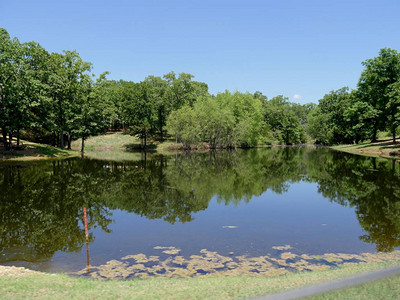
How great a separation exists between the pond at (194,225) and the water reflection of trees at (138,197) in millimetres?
75

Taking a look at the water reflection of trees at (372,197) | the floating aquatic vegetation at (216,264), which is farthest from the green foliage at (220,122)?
the floating aquatic vegetation at (216,264)

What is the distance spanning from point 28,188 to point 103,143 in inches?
2758

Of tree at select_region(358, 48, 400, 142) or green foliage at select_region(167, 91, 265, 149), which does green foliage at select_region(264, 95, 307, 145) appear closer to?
green foliage at select_region(167, 91, 265, 149)

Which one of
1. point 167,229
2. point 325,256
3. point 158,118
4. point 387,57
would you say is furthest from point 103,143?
point 325,256

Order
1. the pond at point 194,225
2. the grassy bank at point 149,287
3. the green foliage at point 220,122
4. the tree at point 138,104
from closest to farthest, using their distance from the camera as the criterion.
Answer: the grassy bank at point 149,287 → the pond at point 194,225 → the green foliage at point 220,122 → the tree at point 138,104

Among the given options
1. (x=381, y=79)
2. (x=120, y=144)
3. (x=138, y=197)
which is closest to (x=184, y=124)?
(x=120, y=144)

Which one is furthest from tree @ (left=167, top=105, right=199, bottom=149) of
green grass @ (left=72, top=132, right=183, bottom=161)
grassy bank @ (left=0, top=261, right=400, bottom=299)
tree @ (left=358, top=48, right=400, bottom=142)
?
grassy bank @ (left=0, top=261, right=400, bottom=299)

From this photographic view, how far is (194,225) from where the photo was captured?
1709 cm

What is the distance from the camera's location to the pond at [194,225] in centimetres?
1170

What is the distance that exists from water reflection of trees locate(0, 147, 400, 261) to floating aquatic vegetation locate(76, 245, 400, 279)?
8.13ft

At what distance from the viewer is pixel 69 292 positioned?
26.6 feet

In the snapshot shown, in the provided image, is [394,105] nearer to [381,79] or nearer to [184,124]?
[381,79]

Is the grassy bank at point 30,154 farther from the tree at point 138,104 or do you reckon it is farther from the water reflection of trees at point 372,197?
the water reflection of trees at point 372,197

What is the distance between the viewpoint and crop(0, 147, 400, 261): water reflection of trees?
48.7ft
